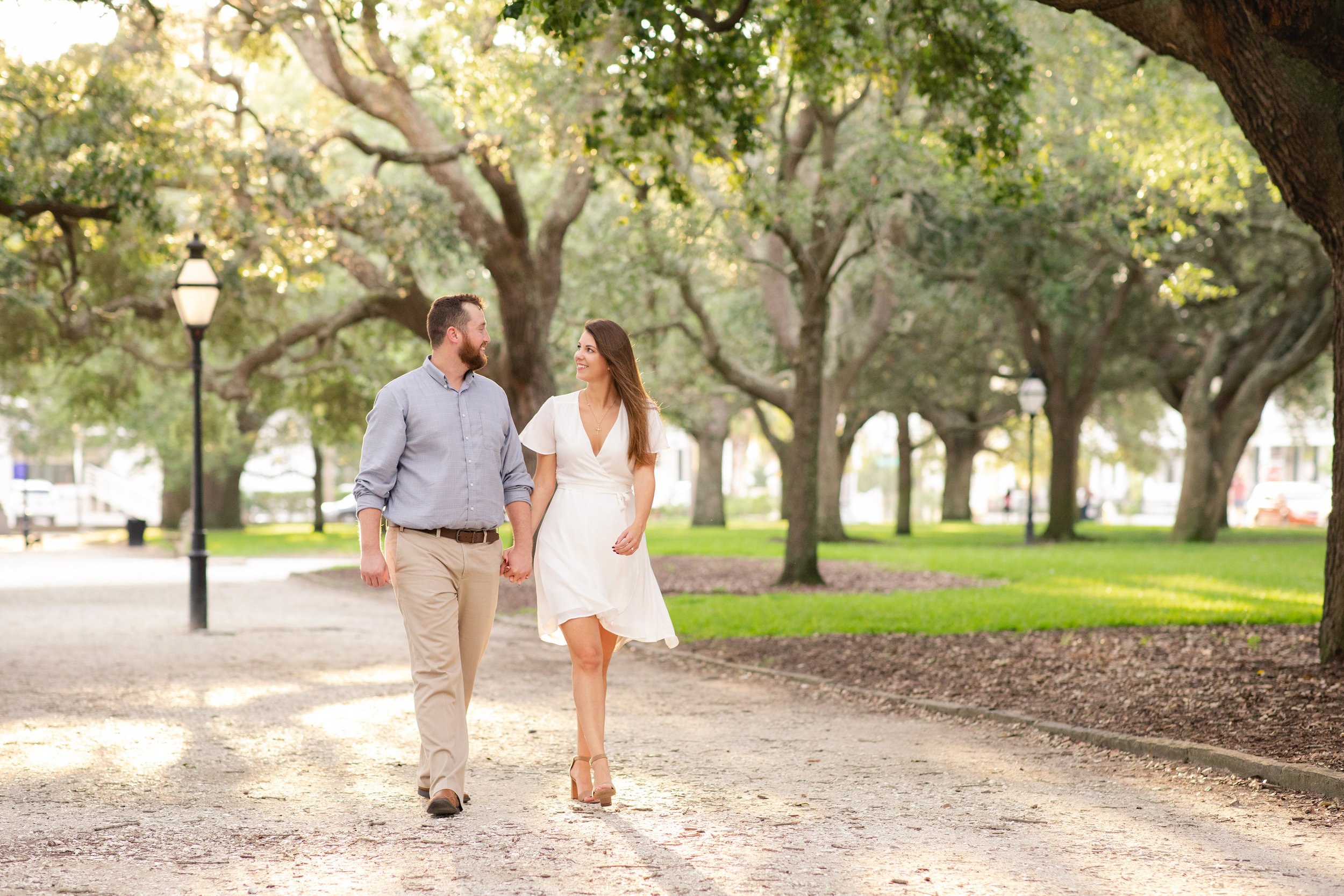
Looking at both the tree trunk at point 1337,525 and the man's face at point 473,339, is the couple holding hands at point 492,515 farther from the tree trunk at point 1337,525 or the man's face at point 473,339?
the tree trunk at point 1337,525

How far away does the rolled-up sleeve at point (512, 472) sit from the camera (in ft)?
18.2

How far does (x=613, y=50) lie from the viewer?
607 inches

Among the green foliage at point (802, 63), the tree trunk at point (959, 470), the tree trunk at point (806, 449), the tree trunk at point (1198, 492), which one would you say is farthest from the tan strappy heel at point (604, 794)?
the tree trunk at point (959, 470)

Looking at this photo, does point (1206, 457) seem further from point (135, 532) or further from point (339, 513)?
point (339, 513)

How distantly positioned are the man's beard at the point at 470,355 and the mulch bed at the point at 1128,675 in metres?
3.91

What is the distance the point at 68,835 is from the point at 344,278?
78.0 feet

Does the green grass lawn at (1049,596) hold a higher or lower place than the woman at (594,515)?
lower

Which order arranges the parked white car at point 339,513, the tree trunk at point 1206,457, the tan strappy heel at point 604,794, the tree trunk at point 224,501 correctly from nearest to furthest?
the tan strappy heel at point 604,794
the tree trunk at point 1206,457
the tree trunk at point 224,501
the parked white car at point 339,513

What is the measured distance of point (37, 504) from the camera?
4416cm

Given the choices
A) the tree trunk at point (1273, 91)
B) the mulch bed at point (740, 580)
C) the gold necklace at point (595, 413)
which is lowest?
the mulch bed at point (740, 580)

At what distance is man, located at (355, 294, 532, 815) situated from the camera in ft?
17.1

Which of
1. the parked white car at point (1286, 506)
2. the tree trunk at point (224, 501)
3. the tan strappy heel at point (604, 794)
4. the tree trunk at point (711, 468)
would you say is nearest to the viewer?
the tan strappy heel at point (604, 794)

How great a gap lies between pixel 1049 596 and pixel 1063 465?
44.0 ft

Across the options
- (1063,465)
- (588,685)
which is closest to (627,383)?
(588,685)
